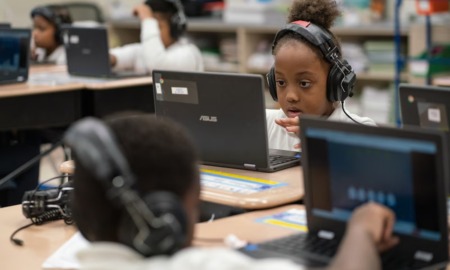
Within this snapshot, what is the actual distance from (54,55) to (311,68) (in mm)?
3102

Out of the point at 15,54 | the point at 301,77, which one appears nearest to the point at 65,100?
the point at 15,54

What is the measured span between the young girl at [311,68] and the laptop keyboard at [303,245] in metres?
0.80

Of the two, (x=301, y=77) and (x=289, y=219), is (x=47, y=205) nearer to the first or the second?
(x=289, y=219)

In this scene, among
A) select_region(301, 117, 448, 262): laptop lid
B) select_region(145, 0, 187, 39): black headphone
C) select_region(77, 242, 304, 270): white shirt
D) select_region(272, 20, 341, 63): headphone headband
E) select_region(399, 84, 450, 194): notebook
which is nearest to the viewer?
select_region(77, 242, 304, 270): white shirt

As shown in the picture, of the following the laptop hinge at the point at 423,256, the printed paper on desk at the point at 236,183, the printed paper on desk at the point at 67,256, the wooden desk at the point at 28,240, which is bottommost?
the wooden desk at the point at 28,240

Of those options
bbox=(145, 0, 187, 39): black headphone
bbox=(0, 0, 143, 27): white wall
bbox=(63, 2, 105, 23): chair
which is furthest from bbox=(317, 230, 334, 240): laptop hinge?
bbox=(0, 0, 143, 27): white wall

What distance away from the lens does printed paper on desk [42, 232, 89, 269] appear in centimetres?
168

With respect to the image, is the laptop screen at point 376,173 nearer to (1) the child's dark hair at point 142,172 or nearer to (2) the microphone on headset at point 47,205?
(1) the child's dark hair at point 142,172

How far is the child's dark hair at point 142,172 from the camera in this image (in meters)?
1.18

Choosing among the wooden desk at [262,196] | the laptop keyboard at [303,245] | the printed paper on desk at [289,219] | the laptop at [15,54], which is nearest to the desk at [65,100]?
the laptop at [15,54]

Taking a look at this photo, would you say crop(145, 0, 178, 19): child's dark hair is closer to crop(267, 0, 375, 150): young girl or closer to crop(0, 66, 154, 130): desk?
crop(0, 66, 154, 130): desk

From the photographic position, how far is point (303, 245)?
1.58 m

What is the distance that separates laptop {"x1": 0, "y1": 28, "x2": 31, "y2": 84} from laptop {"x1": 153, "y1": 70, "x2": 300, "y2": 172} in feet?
6.81

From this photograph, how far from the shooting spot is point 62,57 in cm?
518
